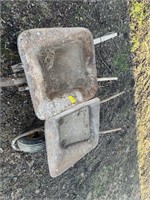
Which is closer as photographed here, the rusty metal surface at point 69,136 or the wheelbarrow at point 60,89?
the wheelbarrow at point 60,89

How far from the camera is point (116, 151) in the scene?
102 inches

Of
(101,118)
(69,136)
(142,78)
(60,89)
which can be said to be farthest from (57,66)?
(142,78)

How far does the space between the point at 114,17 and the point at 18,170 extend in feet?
3.77

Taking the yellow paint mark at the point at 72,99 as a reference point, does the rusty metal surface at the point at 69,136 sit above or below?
below

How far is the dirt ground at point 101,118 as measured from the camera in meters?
1.77

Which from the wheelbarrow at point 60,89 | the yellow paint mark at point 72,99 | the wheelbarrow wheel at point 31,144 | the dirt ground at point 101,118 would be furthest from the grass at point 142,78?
the wheelbarrow wheel at point 31,144

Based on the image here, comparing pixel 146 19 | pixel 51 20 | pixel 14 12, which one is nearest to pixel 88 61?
pixel 51 20

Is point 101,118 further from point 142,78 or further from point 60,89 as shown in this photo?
point 60,89

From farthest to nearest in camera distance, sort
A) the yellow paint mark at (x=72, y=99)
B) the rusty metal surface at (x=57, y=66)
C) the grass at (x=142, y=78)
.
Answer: the grass at (x=142, y=78)
the yellow paint mark at (x=72, y=99)
the rusty metal surface at (x=57, y=66)

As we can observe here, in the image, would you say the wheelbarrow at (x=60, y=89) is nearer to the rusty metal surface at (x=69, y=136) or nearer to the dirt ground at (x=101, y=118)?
the rusty metal surface at (x=69, y=136)

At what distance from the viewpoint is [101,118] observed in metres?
2.35

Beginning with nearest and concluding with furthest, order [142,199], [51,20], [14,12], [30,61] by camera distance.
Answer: [30,61]
[14,12]
[51,20]
[142,199]

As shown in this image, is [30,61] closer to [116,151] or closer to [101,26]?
[101,26]

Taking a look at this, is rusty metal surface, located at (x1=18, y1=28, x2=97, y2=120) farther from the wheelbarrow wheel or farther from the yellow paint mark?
the wheelbarrow wheel
